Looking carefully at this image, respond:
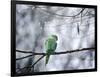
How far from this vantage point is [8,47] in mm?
1968

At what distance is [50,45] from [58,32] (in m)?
0.17

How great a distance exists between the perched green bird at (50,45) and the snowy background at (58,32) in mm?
37

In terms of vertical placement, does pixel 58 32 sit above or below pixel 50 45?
above

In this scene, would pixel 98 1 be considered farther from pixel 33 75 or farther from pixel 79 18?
pixel 33 75

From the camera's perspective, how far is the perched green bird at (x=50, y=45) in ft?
6.85

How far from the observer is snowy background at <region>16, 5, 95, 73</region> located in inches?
78.7

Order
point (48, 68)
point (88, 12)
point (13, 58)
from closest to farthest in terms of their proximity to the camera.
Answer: point (13, 58), point (48, 68), point (88, 12)

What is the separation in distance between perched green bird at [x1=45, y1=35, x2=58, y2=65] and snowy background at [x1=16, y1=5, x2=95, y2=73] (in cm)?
4

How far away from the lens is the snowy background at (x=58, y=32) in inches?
78.7

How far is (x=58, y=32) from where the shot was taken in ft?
6.96

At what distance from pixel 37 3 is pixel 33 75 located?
755mm

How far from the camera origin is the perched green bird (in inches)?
82.2

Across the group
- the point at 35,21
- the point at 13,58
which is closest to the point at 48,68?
the point at 13,58

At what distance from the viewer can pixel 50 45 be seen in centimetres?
210
